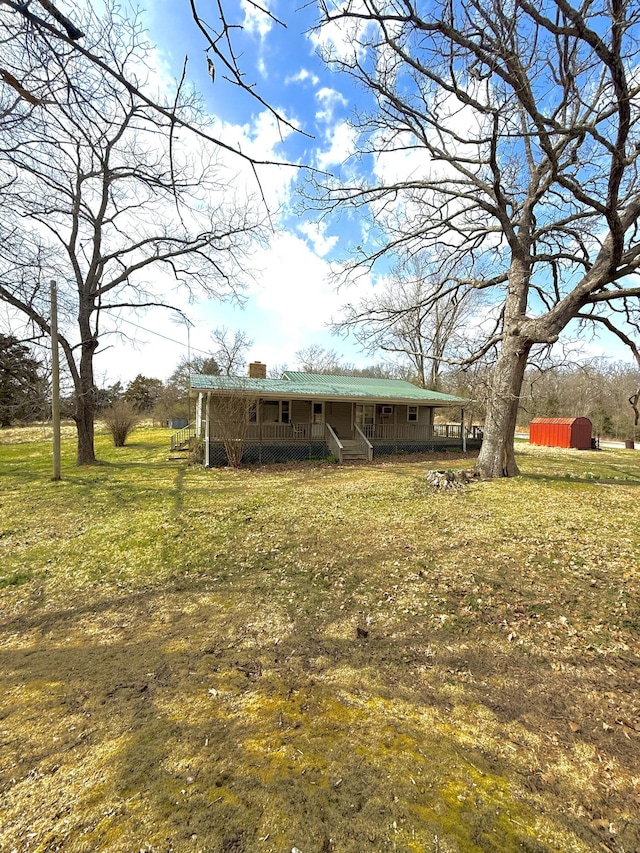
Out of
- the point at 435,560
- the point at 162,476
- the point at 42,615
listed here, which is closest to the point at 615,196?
the point at 435,560

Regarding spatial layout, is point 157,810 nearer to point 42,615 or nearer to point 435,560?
point 42,615

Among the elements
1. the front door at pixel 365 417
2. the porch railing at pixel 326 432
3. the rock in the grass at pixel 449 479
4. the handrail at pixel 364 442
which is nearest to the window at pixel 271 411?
the porch railing at pixel 326 432

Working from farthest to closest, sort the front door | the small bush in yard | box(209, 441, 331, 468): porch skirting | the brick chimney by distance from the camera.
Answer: the small bush in yard < the brick chimney < the front door < box(209, 441, 331, 468): porch skirting

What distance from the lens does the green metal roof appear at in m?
13.8

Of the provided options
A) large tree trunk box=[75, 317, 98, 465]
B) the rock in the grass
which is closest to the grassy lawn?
the rock in the grass

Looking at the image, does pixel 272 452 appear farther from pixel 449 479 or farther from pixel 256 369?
pixel 449 479

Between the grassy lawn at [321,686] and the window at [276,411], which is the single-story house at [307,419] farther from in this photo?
the grassy lawn at [321,686]

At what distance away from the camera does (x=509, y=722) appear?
2506 mm

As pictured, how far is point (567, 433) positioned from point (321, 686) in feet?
81.3

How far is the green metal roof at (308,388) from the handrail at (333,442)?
1.60 m

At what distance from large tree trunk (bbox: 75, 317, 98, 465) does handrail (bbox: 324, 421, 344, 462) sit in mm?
9453

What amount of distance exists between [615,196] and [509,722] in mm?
7816

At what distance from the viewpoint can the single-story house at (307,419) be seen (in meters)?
13.2

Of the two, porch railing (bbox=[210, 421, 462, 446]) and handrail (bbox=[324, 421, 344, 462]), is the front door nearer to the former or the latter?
porch railing (bbox=[210, 421, 462, 446])
